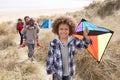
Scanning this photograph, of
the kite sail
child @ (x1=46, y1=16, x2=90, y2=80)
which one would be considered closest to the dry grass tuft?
the kite sail

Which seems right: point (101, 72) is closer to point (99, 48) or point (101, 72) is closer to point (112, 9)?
point (99, 48)

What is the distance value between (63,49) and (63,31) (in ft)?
0.79

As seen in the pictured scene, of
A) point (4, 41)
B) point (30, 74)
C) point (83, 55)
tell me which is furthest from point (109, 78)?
point (4, 41)

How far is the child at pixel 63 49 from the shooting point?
167 inches

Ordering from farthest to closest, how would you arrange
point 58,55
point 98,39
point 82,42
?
point 98,39, point 82,42, point 58,55

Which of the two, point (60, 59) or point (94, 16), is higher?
point (60, 59)

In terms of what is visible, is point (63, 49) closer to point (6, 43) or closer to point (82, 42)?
point (82, 42)

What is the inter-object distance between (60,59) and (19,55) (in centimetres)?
577

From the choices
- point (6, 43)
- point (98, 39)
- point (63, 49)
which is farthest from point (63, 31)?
point (6, 43)

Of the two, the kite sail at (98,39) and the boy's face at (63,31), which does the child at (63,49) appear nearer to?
the boy's face at (63,31)

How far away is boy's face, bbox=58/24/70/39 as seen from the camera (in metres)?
4.29

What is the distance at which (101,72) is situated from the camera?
6977 millimetres

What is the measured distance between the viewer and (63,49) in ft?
14.0

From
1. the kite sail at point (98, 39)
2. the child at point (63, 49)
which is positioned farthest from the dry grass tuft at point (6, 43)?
the child at point (63, 49)
